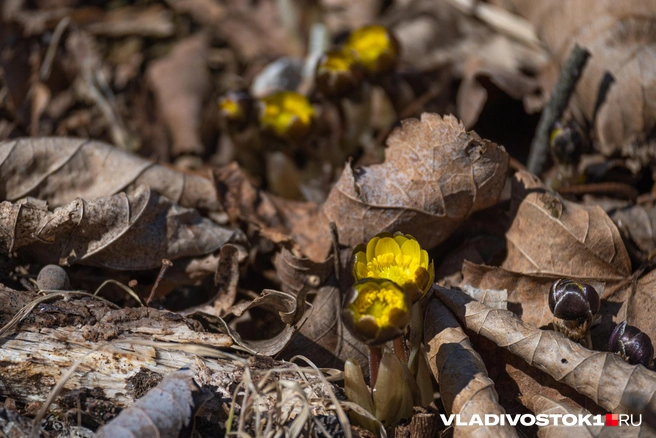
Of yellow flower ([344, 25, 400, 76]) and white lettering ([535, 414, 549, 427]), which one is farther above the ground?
yellow flower ([344, 25, 400, 76])

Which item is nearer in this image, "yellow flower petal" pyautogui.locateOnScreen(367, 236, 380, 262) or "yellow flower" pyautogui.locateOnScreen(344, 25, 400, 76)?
"yellow flower petal" pyautogui.locateOnScreen(367, 236, 380, 262)

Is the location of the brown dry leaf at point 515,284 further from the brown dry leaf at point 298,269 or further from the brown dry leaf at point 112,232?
the brown dry leaf at point 112,232

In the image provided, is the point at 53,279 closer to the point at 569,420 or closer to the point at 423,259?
the point at 423,259

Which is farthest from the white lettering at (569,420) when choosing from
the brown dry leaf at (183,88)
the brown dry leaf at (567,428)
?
the brown dry leaf at (183,88)

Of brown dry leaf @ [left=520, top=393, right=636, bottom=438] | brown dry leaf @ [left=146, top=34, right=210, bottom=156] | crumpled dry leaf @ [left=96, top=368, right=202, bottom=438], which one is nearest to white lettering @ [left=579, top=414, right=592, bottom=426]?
brown dry leaf @ [left=520, top=393, right=636, bottom=438]

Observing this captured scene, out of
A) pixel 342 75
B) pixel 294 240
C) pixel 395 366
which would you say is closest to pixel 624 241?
pixel 395 366

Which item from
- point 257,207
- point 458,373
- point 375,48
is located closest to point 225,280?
point 257,207

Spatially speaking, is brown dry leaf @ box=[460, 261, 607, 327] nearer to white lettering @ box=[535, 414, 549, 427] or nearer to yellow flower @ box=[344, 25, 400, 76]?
white lettering @ box=[535, 414, 549, 427]

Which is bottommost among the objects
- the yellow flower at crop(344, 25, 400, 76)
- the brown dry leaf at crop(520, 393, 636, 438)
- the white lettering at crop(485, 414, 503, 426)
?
the brown dry leaf at crop(520, 393, 636, 438)
